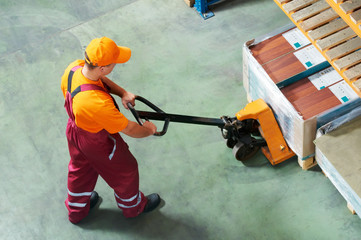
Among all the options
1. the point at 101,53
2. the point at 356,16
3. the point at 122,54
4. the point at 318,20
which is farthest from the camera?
the point at 318,20

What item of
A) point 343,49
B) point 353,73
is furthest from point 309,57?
point 353,73

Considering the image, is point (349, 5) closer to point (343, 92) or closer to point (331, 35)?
point (331, 35)

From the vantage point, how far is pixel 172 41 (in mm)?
6742

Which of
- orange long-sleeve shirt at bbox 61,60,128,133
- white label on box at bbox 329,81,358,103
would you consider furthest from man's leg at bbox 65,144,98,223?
white label on box at bbox 329,81,358,103

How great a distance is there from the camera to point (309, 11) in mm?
4336

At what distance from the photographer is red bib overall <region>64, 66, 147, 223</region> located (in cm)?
428

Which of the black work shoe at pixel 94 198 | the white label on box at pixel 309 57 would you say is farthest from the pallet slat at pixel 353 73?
the black work shoe at pixel 94 198

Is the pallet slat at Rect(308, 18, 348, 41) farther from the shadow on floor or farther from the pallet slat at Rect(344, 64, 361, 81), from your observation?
the shadow on floor

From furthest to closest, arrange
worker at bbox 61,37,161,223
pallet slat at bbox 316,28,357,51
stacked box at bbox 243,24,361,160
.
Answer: stacked box at bbox 243,24,361,160
pallet slat at bbox 316,28,357,51
worker at bbox 61,37,161,223

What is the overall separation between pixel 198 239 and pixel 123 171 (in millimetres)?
1073

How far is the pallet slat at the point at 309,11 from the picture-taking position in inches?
170

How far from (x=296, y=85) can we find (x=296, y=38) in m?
0.57

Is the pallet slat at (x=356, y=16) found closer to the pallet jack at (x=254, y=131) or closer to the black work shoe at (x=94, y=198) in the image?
the pallet jack at (x=254, y=131)

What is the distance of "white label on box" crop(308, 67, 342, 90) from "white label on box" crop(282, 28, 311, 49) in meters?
0.38
